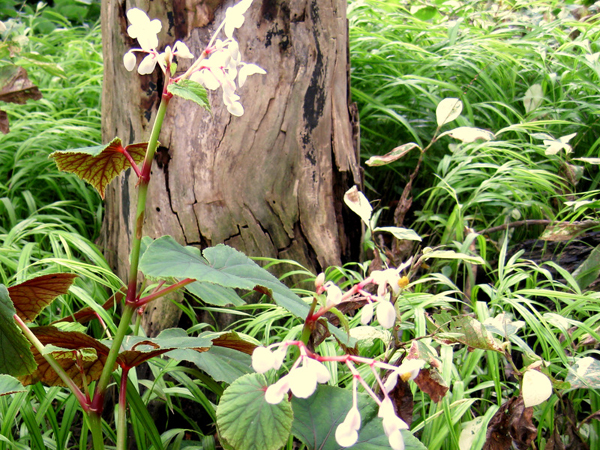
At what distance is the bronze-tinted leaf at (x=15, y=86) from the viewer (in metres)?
1.78

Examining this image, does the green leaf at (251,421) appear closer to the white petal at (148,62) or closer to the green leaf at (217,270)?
the green leaf at (217,270)

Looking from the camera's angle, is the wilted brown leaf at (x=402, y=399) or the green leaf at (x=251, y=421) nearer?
the green leaf at (x=251, y=421)

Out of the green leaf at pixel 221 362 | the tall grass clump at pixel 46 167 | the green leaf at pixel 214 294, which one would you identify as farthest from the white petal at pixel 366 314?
the tall grass clump at pixel 46 167

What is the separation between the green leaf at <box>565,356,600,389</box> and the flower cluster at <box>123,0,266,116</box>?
2.71ft

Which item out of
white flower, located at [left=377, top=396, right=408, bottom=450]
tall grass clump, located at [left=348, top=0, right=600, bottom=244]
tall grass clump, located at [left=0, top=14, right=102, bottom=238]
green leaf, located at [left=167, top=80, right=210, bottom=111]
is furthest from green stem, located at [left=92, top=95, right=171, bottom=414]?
tall grass clump, located at [left=348, top=0, right=600, bottom=244]

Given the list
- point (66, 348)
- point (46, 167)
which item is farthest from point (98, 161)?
point (46, 167)

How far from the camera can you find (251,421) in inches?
24.7

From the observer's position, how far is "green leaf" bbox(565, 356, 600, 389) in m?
0.98

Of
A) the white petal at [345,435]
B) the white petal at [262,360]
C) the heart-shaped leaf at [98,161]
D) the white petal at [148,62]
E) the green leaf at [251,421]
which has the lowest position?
the green leaf at [251,421]

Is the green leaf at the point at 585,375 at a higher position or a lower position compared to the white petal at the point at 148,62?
lower

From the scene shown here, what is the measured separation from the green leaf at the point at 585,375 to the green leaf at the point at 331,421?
47 centimetres

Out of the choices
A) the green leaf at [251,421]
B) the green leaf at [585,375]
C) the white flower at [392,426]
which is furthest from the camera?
the green leaf at [585,375]

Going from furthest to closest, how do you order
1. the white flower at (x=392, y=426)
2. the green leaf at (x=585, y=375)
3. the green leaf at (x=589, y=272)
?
the green leaf at (x=589, y=272) → the green leaf at (x=585, y=375) → the white flower at (x=392, y=426)

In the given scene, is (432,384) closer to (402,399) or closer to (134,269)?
(402,399)
